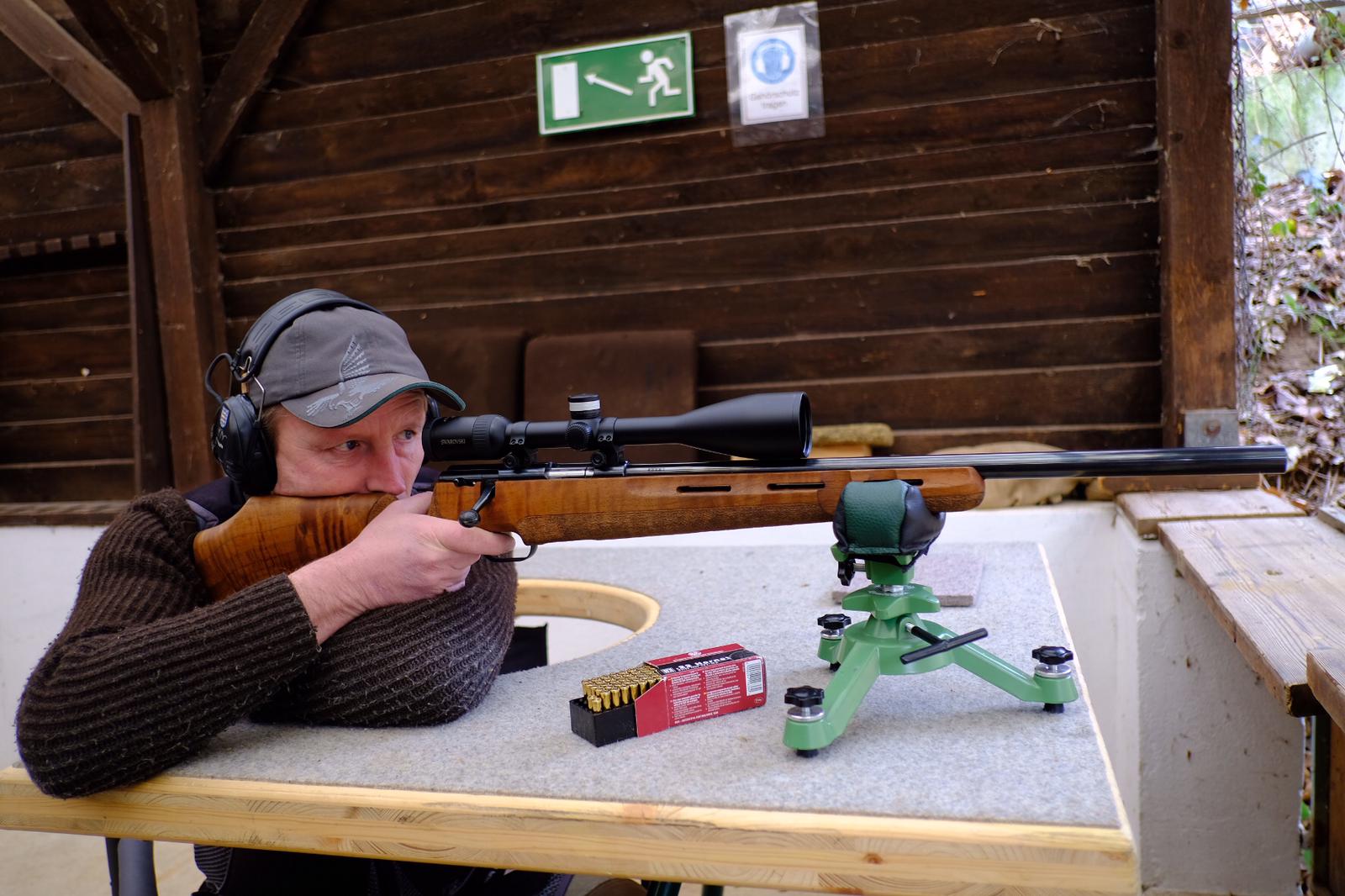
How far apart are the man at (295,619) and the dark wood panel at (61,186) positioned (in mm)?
3370

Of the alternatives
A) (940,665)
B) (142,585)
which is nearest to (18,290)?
(142,585)

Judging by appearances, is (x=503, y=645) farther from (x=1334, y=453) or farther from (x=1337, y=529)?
(x=1334, y=453)

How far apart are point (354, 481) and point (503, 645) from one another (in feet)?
1.09

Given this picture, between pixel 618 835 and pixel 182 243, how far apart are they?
12.0ft

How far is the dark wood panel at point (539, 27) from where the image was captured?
319 cm

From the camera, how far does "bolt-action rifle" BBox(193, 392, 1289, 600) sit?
3.97 ft

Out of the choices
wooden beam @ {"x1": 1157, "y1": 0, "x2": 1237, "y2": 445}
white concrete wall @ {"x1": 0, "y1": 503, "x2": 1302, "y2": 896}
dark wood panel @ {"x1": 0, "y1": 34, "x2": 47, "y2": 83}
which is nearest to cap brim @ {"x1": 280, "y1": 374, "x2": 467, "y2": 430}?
white concrete wall @ {"x1": 0, "y1": 503, "x2": 1302, "y2": 896}

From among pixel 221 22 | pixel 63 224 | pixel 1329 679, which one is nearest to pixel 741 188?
pixel 221 22

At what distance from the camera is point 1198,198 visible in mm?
2916

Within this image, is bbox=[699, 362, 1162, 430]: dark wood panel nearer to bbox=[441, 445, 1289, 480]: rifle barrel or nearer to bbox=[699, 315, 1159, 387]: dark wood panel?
bbox=[699, 315, 1159, 387]: dark wood panel

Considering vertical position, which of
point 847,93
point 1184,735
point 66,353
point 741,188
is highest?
point 847,93

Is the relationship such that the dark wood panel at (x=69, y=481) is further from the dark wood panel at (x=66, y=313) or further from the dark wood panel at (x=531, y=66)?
the dark wood panel at (x=531, y=66)

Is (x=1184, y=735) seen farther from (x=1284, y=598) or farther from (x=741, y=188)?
(x=741, y=188)

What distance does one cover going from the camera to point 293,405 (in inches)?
53.5
